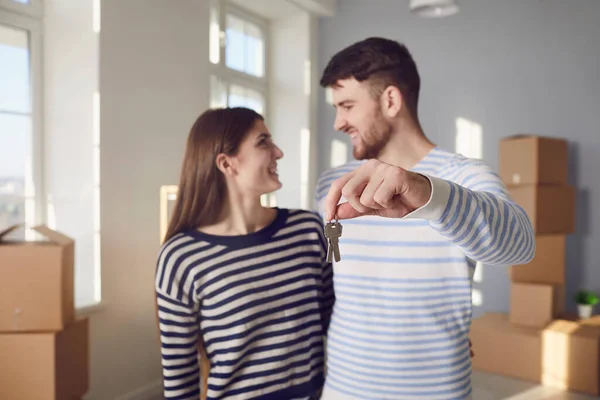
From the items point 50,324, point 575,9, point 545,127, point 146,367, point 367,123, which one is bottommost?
point 146,367

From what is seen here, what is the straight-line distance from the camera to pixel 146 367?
2.87m

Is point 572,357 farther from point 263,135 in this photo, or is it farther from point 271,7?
point 271,7

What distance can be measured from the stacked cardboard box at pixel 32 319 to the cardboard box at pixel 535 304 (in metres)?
2.64

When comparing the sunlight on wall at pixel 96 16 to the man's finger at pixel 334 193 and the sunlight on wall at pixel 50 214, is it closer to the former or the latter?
the sunlight on wall at pixel 50 214

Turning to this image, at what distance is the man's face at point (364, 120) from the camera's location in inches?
48.8

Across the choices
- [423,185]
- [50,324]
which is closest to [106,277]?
[50,324]

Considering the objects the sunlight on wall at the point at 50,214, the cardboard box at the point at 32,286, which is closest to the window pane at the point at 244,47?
the sunlight on wall at the point at 50,214

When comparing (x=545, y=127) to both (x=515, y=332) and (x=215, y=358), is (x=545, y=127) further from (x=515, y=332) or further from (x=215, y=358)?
(x=215, y=358)

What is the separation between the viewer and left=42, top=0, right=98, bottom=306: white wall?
8.34ft

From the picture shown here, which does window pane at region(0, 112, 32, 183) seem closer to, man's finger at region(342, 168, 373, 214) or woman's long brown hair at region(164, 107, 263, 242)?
woman's long brown hair at region(164, 107, 263, 242)

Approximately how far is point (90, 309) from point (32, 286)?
0.70 metres

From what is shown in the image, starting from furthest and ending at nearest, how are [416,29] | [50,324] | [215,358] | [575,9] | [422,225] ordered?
[416,29] < [575,9] < [50,324] < [215,358] < [422,225]

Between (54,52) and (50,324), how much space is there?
144 centimetres

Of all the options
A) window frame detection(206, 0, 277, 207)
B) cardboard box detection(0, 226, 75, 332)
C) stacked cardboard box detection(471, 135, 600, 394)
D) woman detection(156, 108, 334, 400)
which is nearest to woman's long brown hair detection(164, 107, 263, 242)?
woman detection(156, 108, 334, 400)
